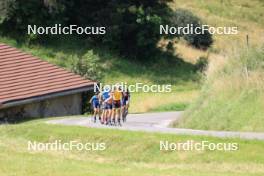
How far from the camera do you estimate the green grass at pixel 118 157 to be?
17.6m

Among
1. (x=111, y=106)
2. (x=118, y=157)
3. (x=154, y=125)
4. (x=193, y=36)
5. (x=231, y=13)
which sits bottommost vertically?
(x=118, y=157)

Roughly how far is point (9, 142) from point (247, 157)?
709cm

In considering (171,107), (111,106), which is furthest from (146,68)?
(111,106)

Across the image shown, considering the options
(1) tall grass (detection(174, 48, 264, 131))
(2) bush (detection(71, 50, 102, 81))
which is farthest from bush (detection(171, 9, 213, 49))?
(1) tall grass (detection(174, 48, 264, 131))

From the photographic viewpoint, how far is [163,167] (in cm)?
1934

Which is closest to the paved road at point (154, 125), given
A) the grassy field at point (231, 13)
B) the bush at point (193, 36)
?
the bush at point (193, 36)

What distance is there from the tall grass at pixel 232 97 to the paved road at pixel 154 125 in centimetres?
90

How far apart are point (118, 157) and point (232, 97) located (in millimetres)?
5615

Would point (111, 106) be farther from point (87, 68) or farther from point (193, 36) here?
point (193, 36)

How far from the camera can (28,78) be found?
34.3 meters

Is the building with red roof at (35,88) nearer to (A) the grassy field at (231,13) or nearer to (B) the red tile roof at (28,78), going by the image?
(B) the red tile roof at (28,78)

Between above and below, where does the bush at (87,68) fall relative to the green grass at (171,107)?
above

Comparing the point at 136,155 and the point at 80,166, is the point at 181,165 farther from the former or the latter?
the point at 80,166

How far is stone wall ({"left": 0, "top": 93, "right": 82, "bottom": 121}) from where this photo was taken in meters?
32.6
